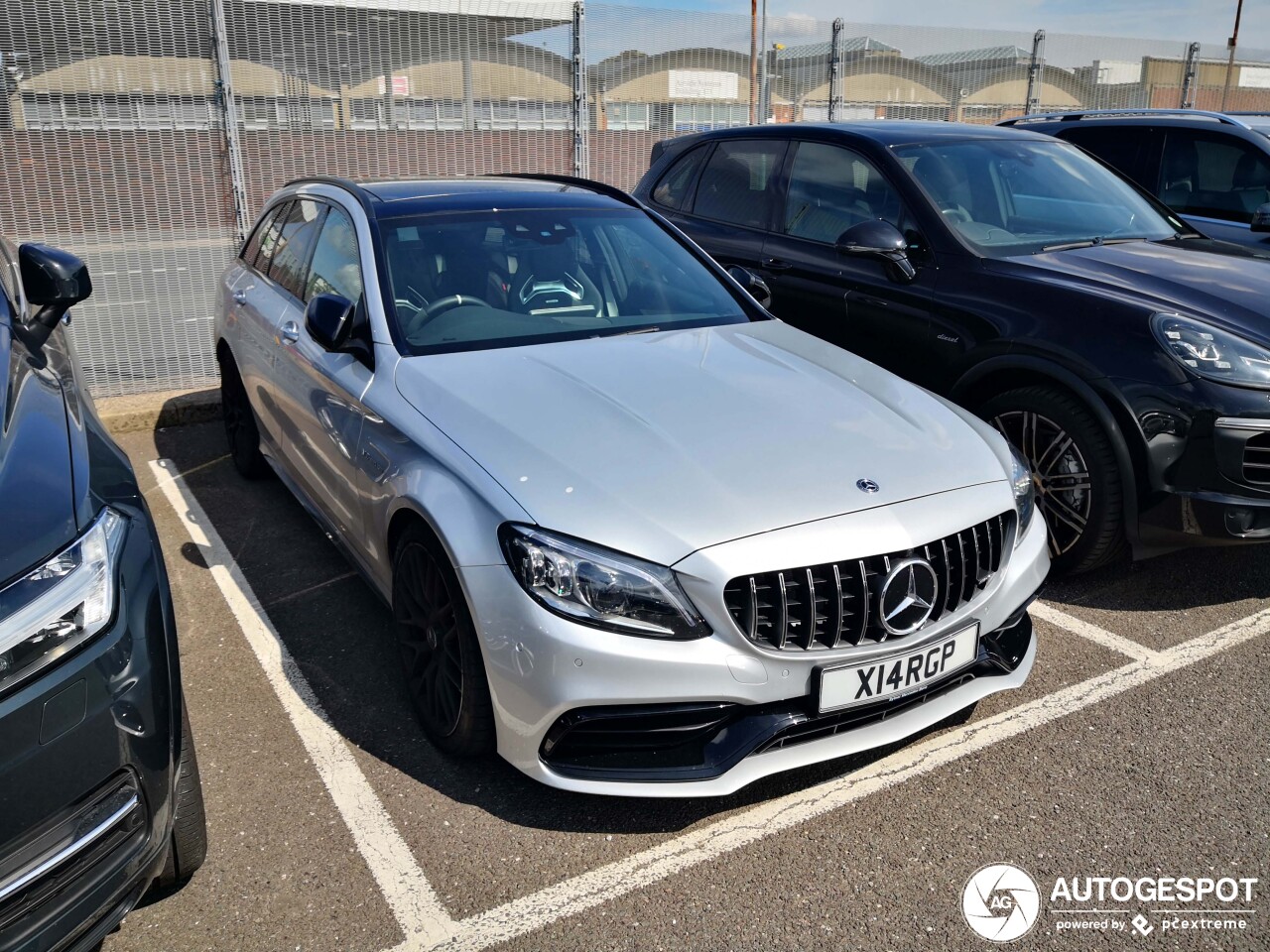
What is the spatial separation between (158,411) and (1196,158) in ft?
22.7

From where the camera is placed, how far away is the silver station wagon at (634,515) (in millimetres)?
2568

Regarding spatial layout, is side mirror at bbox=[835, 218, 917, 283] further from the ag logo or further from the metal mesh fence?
the metal mesh fence

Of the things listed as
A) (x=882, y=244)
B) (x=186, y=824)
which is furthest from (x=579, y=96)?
(x=186, y=824)

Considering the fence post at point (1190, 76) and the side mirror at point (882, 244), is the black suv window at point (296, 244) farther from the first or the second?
the fence post at point (1190, 76)

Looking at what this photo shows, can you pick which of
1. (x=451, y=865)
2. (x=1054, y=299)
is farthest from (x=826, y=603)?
(x=1054, y=299)

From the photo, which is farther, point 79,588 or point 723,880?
point 723,880

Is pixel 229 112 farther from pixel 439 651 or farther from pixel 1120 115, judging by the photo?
pixel 1120 115

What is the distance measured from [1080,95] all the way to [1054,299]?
43.9 feet

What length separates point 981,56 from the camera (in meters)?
14.1

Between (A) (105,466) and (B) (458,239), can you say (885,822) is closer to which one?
(A) (105,466)

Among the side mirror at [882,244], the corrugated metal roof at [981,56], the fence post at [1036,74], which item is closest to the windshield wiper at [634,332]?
the side mirror at [882,244]

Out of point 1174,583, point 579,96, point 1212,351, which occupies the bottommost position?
point 1174,583

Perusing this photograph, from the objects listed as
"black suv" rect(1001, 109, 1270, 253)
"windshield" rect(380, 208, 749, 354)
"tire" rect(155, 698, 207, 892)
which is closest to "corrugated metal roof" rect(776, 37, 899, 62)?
"black suv" rect(1001, 109, 1270, 253)

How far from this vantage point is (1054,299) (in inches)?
168
